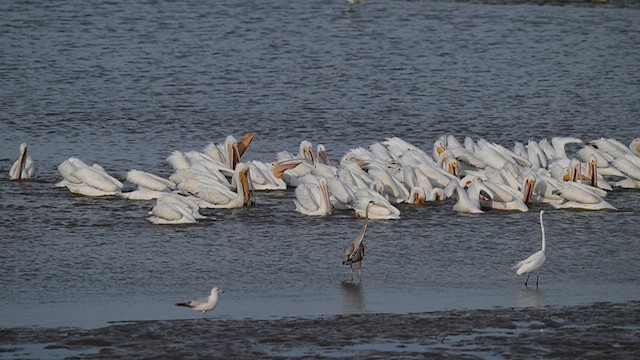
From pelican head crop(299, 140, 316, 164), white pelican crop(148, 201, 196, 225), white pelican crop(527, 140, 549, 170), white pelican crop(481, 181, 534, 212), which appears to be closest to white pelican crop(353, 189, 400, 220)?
white pelican crop(481, 181, 534, 212)

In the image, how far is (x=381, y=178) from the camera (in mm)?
12273

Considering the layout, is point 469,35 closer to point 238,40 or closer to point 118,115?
point 238,40

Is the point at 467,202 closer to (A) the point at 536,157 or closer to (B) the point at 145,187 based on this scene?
(A) the point at 536,157

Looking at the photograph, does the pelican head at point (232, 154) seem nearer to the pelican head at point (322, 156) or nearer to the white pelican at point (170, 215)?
the pelican head at point (322, 156)

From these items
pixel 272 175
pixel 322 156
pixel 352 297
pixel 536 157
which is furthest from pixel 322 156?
pixel 352 297

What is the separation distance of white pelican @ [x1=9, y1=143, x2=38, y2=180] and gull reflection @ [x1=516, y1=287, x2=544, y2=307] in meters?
5.56

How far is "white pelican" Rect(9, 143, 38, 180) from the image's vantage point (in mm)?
12766

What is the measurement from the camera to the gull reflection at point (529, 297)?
8688mm

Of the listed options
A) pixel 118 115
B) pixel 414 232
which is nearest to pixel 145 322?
pixel 414 232

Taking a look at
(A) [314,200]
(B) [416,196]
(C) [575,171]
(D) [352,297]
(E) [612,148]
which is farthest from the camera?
(E) [612,148]

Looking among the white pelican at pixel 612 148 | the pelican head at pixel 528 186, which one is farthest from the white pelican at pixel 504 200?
the white pelican at pixel 612 148

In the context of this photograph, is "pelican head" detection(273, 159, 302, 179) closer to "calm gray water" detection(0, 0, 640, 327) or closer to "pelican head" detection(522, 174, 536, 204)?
"calm gray water" detection(0, 0, 640, 327)

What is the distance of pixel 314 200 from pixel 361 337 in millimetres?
3877

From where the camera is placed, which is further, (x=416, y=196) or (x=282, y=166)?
(x=282, y=166)
